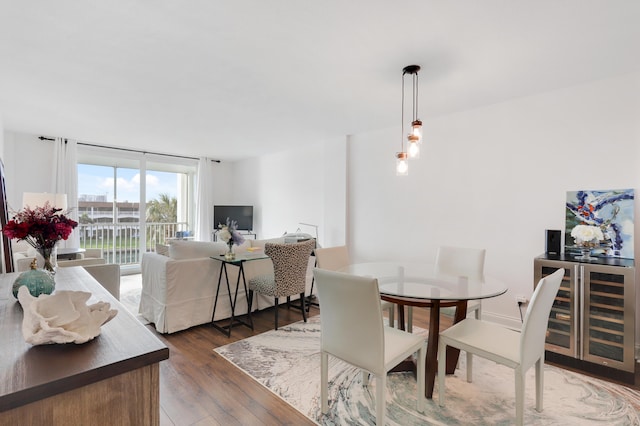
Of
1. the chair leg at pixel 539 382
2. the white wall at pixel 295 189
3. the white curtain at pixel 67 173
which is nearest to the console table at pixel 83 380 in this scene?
the chair leg at pixel 539 382

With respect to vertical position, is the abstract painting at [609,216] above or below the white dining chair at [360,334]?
above

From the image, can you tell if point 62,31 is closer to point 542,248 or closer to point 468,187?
point 468,187

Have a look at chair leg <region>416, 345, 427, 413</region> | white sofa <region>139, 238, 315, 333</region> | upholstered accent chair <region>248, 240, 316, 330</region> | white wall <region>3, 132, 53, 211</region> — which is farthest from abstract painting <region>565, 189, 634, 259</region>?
white wall <region>3, 132, 53, 211</region>

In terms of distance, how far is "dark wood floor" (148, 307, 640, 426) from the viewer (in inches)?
72.3

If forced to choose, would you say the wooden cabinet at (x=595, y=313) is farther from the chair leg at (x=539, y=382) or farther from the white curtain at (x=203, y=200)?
the white curtain at (x=203, y=200)

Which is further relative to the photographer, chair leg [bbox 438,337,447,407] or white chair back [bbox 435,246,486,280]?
white chair back [bbox 435,246,486,280]

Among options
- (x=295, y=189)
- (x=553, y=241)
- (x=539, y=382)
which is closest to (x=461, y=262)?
(x=553, y=241)

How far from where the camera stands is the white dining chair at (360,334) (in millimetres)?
1608

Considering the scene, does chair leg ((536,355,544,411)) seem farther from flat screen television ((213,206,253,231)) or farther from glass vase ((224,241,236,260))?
flat screen television ((213,206,253,231))

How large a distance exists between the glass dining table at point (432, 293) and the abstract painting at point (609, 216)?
1.13m

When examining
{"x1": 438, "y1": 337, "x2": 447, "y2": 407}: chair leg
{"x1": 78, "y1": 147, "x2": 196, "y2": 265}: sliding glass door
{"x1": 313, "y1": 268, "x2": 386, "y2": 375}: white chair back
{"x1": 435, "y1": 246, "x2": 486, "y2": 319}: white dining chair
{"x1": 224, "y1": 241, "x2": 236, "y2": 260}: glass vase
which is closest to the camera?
{"x1": 313, "y1": 268, "x2": 386, "y2": 375}: white chair back

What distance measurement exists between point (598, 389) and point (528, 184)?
5.96ft

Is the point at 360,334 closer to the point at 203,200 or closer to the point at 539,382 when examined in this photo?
the point at 539,382

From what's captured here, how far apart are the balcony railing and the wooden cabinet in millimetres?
6110
